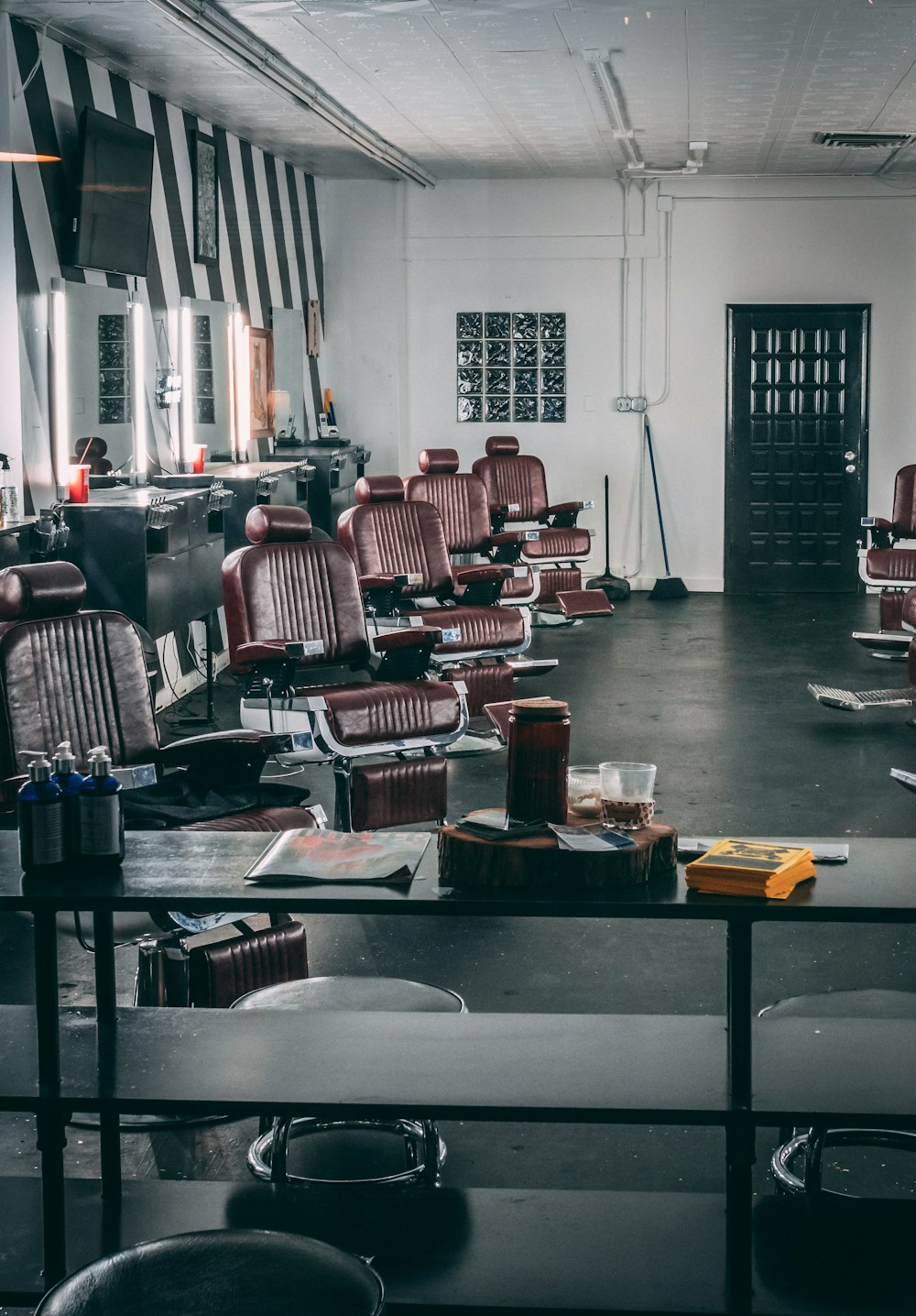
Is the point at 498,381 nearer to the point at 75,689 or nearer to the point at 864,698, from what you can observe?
the point at 864,698

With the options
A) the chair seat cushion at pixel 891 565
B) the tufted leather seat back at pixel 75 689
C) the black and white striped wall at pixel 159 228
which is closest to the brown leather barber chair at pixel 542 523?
the black and white striped wall at pixel 159 228

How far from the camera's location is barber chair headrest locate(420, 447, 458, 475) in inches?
333

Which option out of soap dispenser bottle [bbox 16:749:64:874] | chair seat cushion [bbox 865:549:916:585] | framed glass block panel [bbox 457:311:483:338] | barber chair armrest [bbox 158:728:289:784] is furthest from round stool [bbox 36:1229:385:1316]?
framed glass block panel [bbox 457:311:483:338]

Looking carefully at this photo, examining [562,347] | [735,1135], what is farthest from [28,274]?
[562,347]

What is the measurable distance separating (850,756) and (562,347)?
586 centimetres

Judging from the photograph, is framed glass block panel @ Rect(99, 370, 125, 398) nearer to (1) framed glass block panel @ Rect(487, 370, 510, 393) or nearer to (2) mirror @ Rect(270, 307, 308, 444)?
(2) mirror @ Rect(270, 307, 308, 444)

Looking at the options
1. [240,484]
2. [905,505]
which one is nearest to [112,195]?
[240,484]

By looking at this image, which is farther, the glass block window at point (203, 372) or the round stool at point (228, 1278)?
the glass block window at point (203, 372)

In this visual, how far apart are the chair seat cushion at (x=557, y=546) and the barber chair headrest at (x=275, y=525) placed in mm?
4595

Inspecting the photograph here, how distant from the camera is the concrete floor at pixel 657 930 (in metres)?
2.80

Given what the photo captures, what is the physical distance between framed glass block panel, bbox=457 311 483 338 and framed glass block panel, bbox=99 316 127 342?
4716 millimetres

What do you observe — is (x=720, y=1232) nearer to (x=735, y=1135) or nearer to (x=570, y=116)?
(x=735, y=1135)

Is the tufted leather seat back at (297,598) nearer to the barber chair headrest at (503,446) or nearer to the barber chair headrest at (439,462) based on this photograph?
the barber chair headrest at (439,462)

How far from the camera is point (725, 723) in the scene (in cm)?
671
